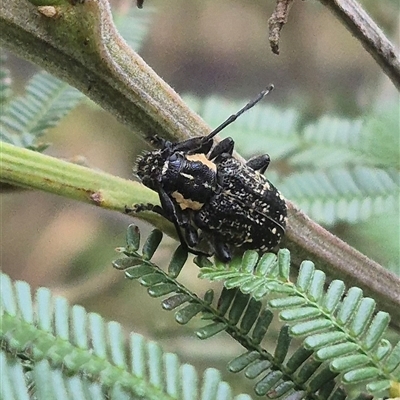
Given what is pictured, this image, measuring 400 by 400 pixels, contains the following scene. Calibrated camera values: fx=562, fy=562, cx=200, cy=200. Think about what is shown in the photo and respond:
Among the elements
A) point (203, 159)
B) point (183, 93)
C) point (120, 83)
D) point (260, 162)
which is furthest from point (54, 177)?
point (183, 93)

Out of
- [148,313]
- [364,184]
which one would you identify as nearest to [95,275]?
[148,313]

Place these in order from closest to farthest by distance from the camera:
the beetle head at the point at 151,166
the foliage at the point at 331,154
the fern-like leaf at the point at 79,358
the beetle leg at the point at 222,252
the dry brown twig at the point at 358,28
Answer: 1. the fern-like leaf at the point at 79,358
2. the dry brown twig at the point at 358,28
3. the beetle leg at the point at 222,252
4. the beetle head at the point at 151,166
5. the foliage at the point at 331,154

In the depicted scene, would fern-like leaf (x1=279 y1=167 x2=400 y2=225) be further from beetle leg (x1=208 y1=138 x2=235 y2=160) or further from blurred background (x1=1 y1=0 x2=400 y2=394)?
blurred background (x1=1 y1=0 x2=400 y2=394)

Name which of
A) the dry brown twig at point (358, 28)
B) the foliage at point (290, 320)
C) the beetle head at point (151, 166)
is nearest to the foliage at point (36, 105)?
the beetle head at point (151, 166)

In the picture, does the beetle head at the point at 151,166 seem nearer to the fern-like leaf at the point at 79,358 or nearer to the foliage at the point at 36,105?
the foliage at the point at 36,105

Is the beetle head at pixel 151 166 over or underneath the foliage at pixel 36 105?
over

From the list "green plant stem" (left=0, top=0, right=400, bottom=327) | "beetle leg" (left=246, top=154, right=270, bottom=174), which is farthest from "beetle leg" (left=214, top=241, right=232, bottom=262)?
"beetle leg" (left=246, top=154, right=270, bottom=174)
